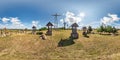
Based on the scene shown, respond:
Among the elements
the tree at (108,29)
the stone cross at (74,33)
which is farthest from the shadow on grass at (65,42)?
the tree at (108,29)

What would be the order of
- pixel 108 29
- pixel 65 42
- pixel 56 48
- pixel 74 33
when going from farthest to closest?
1. pixel 108 29
2. pixel 74 33
3. pixel 65 42
4. pixel 56 48

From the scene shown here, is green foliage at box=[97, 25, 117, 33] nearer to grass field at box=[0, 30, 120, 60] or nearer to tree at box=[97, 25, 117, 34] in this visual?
tree at box=[97, 25, 117, 34]

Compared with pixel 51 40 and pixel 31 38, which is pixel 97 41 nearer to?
pixel 51 40

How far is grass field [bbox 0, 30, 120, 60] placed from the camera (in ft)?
194

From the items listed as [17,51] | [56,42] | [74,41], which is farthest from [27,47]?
[74,41]

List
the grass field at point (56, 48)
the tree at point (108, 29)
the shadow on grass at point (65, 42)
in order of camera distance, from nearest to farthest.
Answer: the grass field at point (56, 48)
the shadow on grass at point (65, 42)
the tree at point (108, 29)

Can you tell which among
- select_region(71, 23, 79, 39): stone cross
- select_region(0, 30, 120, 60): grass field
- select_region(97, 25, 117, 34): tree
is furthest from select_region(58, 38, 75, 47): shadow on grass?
select_region(97, 25, 117, 34): tree

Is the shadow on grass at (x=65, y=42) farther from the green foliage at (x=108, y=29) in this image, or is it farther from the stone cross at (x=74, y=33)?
the green foliage at (x=108, y=29)

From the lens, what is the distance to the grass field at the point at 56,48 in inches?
2324

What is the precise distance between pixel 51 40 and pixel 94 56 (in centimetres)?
2124

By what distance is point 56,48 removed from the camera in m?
68.8

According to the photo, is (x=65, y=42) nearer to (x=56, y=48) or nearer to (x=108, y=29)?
(x=56, y=48)

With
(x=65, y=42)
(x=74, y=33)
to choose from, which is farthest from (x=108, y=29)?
(x=65, y=42)

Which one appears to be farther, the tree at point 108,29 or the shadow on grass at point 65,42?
the tree at point 108,29
